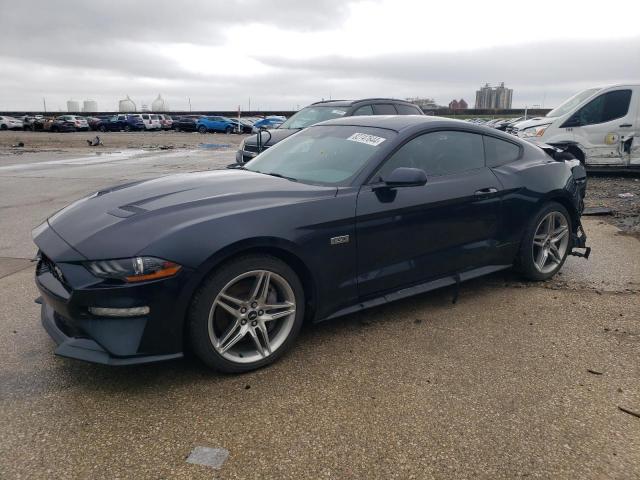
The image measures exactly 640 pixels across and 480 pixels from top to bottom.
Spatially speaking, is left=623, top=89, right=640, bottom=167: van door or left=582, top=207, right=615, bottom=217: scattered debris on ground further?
left=623, top=89, right=640, bottom=167: van door

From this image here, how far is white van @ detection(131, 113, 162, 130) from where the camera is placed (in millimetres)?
43375

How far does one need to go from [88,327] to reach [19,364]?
82 cm

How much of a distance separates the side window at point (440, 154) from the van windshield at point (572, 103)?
Result: 783cm

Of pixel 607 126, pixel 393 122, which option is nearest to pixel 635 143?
pixel 607 126

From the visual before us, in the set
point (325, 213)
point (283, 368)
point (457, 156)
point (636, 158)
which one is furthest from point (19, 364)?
point (636, 158)

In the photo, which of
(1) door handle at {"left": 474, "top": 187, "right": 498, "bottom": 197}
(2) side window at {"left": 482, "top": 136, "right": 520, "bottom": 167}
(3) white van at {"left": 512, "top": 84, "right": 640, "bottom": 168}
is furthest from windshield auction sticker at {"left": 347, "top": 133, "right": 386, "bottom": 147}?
(3) white van at {"left": 512, "top": 84, "right": 640, "bottom": 168}

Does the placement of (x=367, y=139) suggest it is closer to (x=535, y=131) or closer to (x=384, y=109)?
(x=384, y=109)

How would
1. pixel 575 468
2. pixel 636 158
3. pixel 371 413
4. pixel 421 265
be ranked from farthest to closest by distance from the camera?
pixel 636 158 < pixel 421 265 < pixel 371 413 < pixel 575 468

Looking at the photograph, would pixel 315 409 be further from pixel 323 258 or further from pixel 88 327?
pixel 88 327

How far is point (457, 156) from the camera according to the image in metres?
4.01

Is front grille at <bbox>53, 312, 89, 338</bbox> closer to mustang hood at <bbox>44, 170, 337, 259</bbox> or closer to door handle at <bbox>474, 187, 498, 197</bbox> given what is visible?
mustang hood at <bbox>44, 170, 337, 259</bbox>

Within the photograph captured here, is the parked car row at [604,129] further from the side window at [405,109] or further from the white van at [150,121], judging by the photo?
the white van at [150,121]

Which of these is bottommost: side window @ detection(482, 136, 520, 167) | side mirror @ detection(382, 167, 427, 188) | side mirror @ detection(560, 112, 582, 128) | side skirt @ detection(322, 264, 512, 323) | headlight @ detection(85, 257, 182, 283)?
side skirt @ detection(322, 264, 512, 323)

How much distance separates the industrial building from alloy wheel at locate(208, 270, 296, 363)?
244 feet
